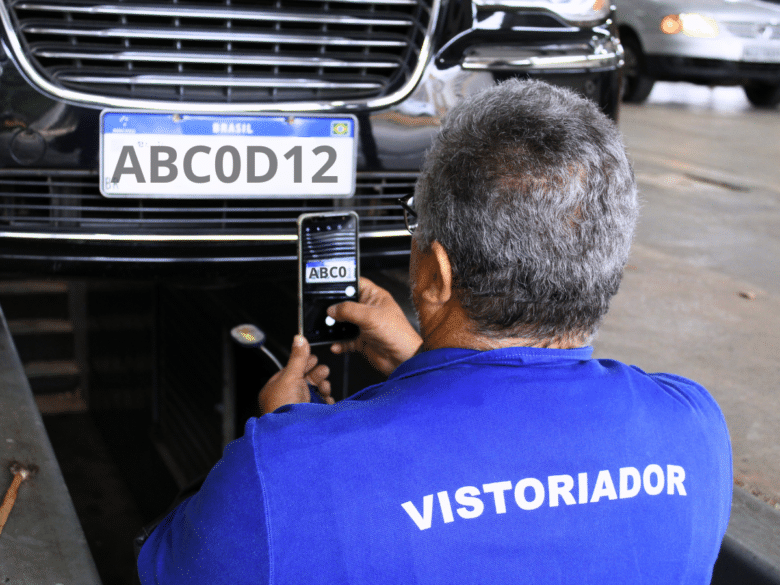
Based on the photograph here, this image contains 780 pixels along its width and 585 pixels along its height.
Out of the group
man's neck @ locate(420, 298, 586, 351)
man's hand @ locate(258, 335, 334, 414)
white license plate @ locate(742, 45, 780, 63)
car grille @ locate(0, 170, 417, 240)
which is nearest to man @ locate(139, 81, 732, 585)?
man's neck @ locate(420, 298, 586, 351)

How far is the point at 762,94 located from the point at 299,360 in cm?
905

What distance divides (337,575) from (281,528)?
7 centimetres

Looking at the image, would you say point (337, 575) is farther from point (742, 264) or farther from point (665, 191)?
point (665, 191)

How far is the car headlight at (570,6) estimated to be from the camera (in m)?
2.17

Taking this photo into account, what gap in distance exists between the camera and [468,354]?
0.91m

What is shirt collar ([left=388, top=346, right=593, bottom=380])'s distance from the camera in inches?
34.8

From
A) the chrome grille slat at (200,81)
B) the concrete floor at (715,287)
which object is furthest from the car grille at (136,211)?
the concrete floor at (715,287)

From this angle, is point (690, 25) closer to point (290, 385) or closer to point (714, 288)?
point (714, 288)

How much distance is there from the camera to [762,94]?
355 inches

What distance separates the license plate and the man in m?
1.07

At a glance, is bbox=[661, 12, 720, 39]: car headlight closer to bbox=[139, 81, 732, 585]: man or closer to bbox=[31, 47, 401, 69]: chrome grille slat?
bbox=[31, 47, 401, 69]: chrome grille slat

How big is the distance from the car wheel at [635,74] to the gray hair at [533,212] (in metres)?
7.68

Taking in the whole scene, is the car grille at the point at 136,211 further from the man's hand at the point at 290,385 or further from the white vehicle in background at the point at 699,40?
the white vehicle in background at the point at 699,40

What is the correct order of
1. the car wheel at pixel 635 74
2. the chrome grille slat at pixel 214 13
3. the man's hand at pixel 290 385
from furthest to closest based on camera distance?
the car wheel at pixel 635 74 < the chrome grille slat at pixel 214 13 < the man's hand at pixel 290 385
